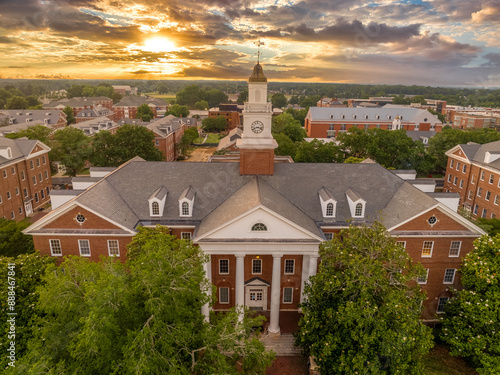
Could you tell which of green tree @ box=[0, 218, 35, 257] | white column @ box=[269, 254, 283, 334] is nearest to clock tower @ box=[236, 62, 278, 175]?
white column @ box=[269, 254, 283, 334]

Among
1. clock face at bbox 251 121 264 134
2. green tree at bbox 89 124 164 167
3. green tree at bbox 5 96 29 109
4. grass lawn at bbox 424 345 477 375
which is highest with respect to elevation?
clock face at bbox 251 121 264 134

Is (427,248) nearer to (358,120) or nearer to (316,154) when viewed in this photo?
(316,154)

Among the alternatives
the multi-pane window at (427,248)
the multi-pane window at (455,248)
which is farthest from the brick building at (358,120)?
the multi-pane window at (427,248)

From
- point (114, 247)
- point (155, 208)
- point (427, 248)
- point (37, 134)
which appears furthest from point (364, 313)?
point (37, 134)

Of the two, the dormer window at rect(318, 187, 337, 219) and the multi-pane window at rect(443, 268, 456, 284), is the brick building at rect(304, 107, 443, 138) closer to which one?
the dormer window at rect(318, 187, 337, 219)

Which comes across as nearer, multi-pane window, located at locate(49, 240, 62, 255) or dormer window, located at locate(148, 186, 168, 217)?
multi-pane window, located at locate(49, 240, 62, 255)
